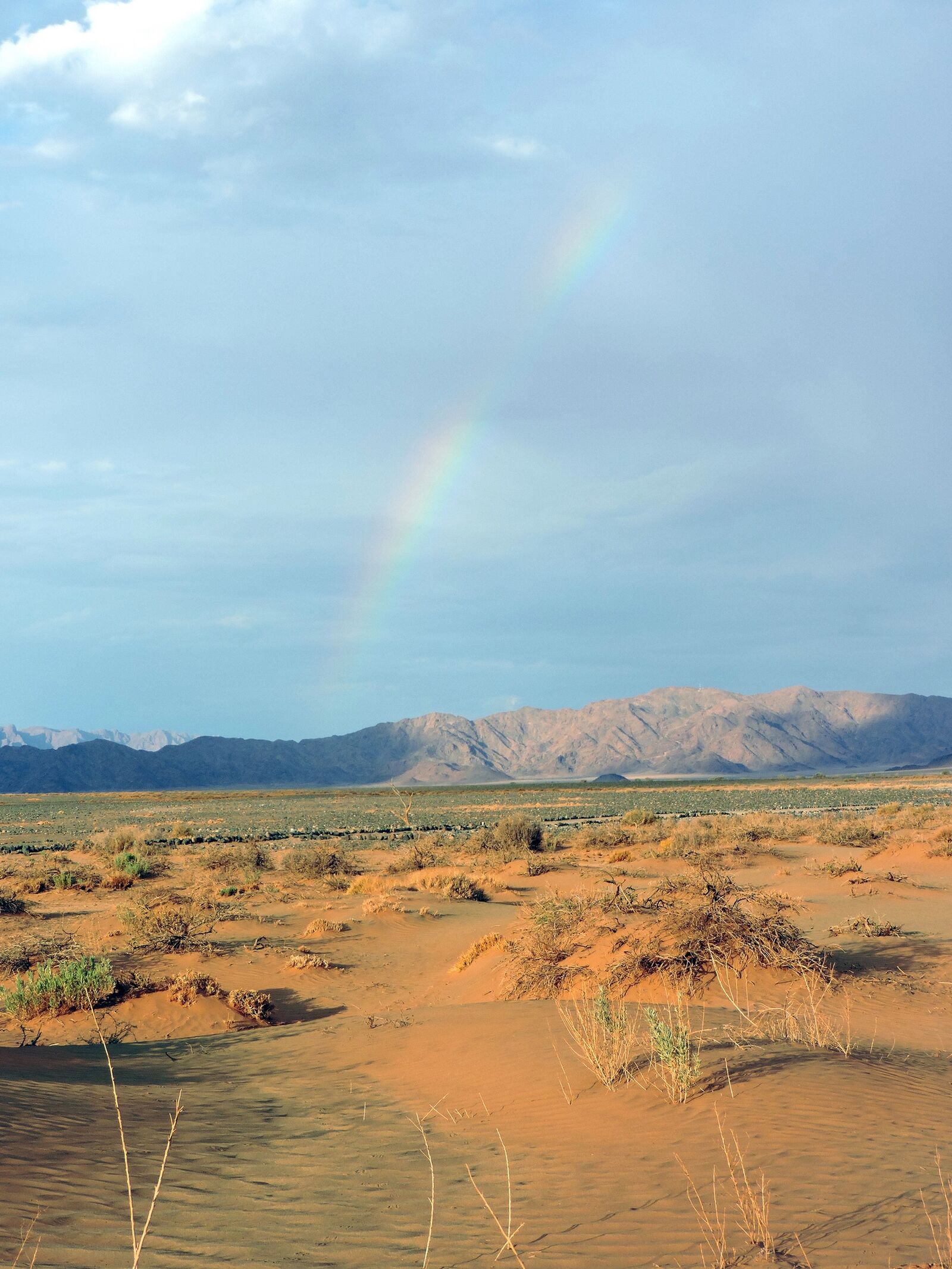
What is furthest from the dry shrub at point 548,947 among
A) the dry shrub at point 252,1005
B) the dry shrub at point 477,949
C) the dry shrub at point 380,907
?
the dry shrub at point 380,907

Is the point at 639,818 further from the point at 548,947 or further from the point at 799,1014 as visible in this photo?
the point at 799,1014

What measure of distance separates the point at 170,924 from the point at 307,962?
8.58 ft

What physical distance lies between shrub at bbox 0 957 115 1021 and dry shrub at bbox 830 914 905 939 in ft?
38.2

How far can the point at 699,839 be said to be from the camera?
1320 inches

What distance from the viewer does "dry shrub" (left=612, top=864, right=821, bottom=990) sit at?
11961mm

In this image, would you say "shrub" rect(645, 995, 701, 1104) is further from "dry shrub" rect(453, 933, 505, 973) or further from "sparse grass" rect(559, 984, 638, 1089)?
"dry shrub" rect(453, 933, 505, 973)

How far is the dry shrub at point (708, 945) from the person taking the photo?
11961mm

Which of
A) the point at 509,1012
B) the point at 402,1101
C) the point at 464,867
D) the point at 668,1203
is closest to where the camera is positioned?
the point at 668,1203

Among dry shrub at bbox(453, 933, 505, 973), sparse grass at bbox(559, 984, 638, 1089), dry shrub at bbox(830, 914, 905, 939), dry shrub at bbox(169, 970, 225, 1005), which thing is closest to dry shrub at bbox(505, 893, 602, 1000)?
dry shrub at bbox(453, 933, 505, 973)

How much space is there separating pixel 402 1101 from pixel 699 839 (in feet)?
89.1

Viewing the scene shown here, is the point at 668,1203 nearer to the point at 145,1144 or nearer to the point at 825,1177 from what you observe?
the point at 825,1177

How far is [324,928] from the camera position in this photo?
18406 mm

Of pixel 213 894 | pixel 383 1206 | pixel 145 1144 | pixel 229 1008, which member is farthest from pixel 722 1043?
pixel 213 894

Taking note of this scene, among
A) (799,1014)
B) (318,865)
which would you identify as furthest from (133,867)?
(799,1014)
